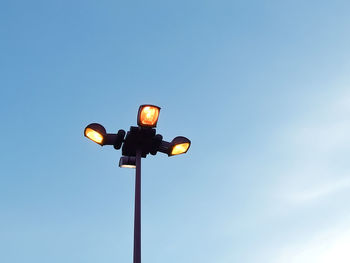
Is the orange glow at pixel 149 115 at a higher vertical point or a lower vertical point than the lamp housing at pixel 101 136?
higher

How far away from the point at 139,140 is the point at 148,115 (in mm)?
501

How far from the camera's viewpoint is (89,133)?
26.2ft

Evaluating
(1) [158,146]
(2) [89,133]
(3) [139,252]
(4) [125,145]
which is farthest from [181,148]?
(3) [139,252]

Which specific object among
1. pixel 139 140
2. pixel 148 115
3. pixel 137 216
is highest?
pixel 148 115

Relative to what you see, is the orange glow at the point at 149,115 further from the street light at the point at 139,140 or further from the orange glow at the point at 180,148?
the orange glow at the point at 180,148

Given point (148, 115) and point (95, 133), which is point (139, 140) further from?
point (95, 133)

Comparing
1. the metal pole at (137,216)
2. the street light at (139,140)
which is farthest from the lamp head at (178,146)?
the metal pole at (137,216)

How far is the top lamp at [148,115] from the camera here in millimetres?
7832

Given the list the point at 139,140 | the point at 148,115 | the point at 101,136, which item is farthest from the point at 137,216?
the point at 148,115

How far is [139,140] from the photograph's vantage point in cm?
810

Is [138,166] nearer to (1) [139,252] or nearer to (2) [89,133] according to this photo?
(2) [89,133]

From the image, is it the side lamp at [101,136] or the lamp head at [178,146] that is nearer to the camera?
the side lamp at [101,136]

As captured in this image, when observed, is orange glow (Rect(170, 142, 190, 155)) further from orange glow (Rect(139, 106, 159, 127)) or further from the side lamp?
the side lamp

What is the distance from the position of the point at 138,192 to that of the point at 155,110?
1358mm
